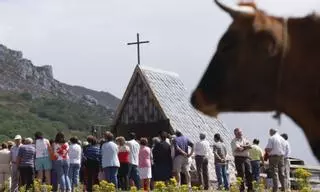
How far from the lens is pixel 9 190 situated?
67.3ft

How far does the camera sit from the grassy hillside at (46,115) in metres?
90.1

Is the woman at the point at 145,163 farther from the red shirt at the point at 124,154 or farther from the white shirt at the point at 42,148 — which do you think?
the white shirt at the point at 42,148

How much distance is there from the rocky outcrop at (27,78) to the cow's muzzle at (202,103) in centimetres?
11077

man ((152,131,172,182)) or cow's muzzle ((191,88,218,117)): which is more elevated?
man ((152,131,172,182))

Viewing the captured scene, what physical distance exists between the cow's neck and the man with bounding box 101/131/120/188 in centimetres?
1351

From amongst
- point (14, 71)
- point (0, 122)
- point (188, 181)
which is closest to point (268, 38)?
point (188, 181)

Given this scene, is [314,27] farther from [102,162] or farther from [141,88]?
[141,88]

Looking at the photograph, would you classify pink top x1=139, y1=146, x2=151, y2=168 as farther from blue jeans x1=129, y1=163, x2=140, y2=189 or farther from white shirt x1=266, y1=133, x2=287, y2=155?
white shirt x1=266, y1=133, x2=287, y2=155

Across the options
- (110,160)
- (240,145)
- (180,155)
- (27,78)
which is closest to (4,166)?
(110,160)

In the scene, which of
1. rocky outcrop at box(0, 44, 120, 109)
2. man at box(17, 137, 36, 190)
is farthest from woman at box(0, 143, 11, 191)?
rocky outcrop at box(0, 44, 120, 109)

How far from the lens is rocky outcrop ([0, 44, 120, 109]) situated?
11819 cm

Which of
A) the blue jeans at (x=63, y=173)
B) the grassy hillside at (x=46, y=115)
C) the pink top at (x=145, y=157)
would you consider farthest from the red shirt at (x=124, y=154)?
the grassy hillside at (x=46, y=115)

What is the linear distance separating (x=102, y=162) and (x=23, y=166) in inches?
80.9

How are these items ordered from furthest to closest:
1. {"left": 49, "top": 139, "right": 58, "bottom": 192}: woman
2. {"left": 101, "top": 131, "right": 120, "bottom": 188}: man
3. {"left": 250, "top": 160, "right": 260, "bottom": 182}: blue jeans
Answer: {"left": 250, "top": 160, "right": 260, "bottom": 182}: blue jeans
{"left": 101, "top": 131, "right": 120, "bottom": 188}: man
{"left": 49, "top": 139, "right": 58, "bottom": 192}: woman
